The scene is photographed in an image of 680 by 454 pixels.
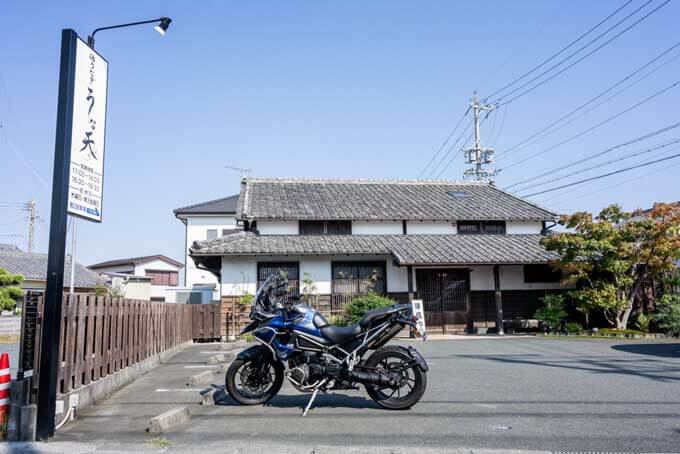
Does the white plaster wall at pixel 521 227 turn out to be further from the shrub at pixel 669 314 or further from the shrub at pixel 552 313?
the shrub at pixel 669 314

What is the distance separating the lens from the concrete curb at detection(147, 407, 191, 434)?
472 centimetres

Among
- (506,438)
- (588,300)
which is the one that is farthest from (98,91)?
(588,300)

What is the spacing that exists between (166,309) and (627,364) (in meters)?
9.26

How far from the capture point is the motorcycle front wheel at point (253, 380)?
595 centimetres

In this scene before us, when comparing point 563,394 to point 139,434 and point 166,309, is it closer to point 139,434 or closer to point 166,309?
point 139,434

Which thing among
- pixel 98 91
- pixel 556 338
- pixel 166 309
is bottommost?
pixel 556 338

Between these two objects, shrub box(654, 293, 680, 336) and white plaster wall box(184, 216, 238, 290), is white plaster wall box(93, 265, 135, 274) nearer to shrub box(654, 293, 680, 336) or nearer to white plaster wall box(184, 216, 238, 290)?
white plaster wall box(184, 216, 238, 290)

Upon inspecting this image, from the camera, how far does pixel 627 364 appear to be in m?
9.05

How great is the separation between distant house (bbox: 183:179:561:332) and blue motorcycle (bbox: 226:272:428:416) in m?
10.7

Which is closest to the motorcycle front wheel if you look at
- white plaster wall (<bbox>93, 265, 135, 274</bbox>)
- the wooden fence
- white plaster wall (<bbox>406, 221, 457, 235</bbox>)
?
the wooden fence

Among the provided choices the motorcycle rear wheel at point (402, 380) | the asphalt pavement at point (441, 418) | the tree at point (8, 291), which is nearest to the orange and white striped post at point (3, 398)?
the asphalt pavement at point (441, 418)

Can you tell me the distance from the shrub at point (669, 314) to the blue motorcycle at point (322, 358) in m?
12.7

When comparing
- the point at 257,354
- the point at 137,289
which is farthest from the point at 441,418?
the point at 137,289

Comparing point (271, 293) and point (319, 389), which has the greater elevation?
point (271, 293)
